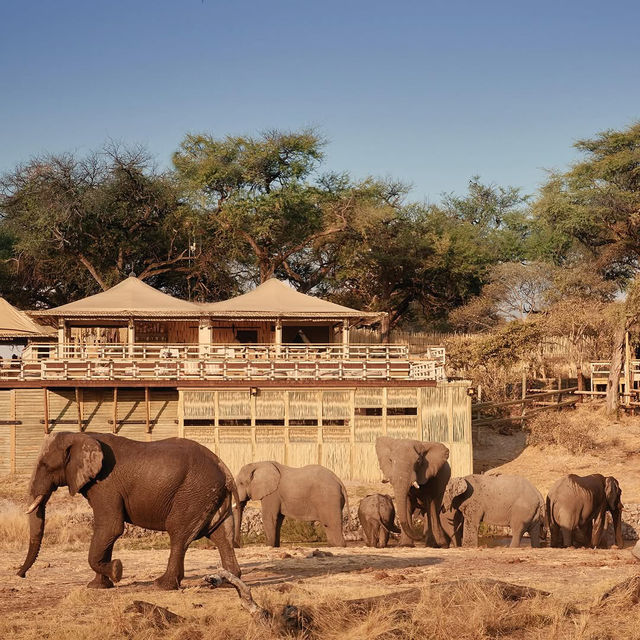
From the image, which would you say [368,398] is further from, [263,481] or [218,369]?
[263,481]

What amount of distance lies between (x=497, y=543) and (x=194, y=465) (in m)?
11.9

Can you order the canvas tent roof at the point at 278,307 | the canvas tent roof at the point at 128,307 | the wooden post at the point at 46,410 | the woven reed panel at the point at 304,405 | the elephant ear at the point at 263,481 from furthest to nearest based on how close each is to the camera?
1. the canvas tent roof at the point at 278,307
2. the canvas tent roof at the point at 128,307
3. the wooden post at the point at 46,410
4. the woven reed panel at the point at 304,405
5. the elephant ear at the point at 263,481

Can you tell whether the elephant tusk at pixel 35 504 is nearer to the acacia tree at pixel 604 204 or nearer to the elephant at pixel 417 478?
the elephant at pixel 417 478

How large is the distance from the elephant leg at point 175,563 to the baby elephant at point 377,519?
9.01m

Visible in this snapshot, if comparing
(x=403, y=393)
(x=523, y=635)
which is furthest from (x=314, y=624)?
(x=403, y=393)

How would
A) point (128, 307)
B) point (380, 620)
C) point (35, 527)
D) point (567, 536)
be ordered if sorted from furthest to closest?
point (128, 307), point (567, 536), point (35, 527), point (380, 620)

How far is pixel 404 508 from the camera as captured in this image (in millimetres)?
20516

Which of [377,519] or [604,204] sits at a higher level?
[604,204]

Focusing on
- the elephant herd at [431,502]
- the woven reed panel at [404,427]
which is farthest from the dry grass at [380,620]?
the woven reed panel at [404,427]

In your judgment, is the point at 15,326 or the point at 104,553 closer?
the point at 104,553

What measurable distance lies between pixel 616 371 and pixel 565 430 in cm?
546

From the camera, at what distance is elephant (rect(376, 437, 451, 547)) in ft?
68.5

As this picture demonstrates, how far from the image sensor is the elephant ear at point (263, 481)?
67.4 ft

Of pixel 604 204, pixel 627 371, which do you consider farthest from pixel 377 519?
pixel 604 204
